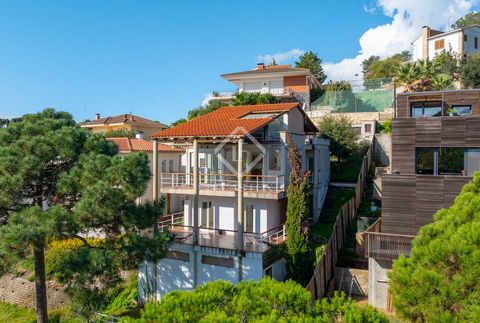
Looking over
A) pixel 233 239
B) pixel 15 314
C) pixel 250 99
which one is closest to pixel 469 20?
pixel 250 99

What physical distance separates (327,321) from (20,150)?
13227 millimetres

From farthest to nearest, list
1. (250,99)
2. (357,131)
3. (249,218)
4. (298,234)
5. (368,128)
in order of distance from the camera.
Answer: (250,99) → (357,131) → (368,128) → (249,218) → (298,234)

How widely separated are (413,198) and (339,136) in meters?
15.7

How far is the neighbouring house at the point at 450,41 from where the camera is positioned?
2005 inches

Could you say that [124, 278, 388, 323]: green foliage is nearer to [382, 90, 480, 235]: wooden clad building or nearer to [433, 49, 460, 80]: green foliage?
[382, 90, 480, 235]: wooden clad building

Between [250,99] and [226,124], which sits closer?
[226,124]

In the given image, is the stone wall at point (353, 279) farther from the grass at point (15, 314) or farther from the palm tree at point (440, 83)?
the palm tree at point (440, 83)

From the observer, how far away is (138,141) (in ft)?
111

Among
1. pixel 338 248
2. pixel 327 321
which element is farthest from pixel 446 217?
pixel 338 248

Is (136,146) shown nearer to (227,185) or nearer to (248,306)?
(227,185)

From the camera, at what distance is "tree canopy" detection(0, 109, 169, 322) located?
1360cm

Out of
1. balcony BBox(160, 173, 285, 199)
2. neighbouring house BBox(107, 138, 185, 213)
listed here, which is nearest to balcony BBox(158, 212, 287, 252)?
balcony BBox(160, 173, 285, 199)

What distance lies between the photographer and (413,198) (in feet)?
54.1

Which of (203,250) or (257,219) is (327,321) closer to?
(203,250)
